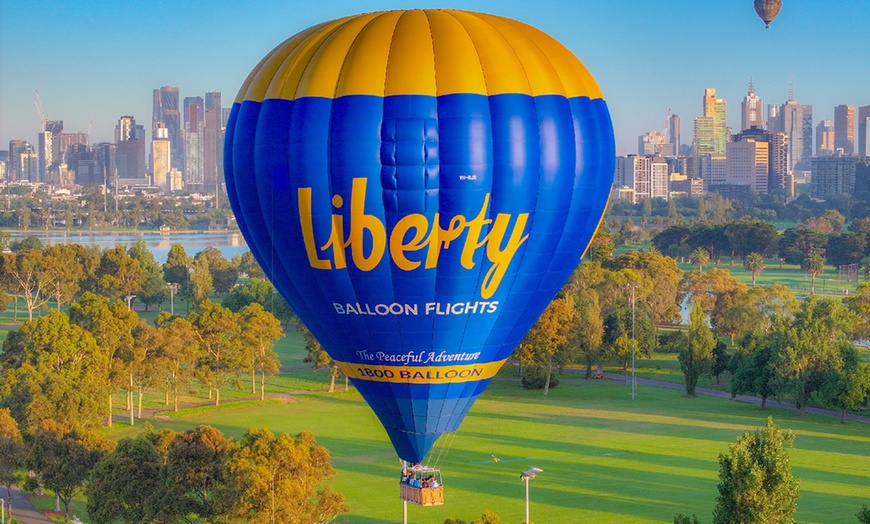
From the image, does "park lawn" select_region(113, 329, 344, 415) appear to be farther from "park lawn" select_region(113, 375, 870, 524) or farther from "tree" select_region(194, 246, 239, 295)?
"tree" select_region(194, 246, 239, 295)

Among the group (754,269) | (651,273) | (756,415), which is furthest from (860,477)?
(754,269)

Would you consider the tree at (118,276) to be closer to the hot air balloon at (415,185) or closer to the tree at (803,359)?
the tree at (803,359)

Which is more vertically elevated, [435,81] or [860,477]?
[435,81]

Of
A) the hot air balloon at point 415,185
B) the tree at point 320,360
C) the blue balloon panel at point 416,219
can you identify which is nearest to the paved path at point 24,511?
the blue balloon panel at point 416,219

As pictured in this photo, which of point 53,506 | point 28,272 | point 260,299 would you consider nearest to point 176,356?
point 53,506

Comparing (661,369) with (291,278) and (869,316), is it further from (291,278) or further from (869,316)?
(291,278)

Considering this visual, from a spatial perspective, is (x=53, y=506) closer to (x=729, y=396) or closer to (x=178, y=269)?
(x=729, y=396)

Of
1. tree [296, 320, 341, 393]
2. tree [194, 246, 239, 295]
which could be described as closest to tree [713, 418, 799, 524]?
tree [296, 320, 341, 393]
